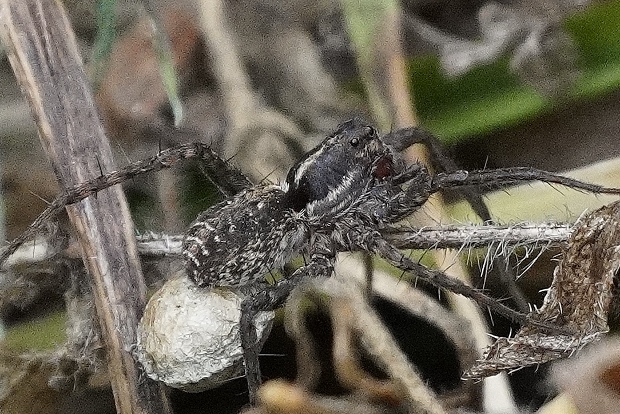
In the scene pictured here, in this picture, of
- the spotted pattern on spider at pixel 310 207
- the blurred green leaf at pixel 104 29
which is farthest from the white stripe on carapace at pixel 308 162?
the blurred green leaf at pixel 104 29

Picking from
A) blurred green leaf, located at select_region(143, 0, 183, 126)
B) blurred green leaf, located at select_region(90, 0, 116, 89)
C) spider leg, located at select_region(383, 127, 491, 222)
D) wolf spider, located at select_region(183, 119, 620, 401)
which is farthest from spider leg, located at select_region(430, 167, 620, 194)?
blurred green leaf, located at select_region(90, 0, 116, 89)

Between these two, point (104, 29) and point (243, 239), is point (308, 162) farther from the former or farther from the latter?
point (104, 29)

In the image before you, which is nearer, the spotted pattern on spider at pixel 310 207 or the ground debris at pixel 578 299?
the ground debris at pixel 578 299

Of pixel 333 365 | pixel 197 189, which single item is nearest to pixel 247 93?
pixel 197 189

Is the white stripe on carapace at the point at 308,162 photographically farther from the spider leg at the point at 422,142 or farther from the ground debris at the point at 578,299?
the ground debris at the point at 578,299

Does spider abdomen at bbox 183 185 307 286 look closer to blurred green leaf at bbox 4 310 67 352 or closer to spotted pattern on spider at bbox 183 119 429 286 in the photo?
spotted pattern on spider at bbox 183 119 429 286

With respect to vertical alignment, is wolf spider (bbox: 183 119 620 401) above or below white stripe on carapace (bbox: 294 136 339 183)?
below

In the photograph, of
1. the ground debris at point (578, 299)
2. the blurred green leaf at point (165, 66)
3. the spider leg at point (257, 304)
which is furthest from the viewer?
the blurred green leaf at point (165, 66)

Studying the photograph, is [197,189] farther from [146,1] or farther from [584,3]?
[584,3]

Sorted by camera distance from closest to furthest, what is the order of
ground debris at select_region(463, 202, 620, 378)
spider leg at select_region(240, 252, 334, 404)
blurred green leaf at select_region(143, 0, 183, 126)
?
ground debris at select_region(463, 202, 620, 378), spider leg at select_region(240, 252, 334, 404), blurred green leaf at select_region(143, 0, 183, 126)
